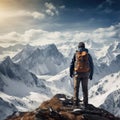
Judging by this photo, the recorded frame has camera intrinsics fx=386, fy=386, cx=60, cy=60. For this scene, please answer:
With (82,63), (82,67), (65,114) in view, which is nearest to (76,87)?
(82,67)

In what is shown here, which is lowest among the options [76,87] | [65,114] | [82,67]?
[65,114]

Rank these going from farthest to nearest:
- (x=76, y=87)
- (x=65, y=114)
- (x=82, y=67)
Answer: (x=76, y=87) → (x=82, y=67) → (x=65, y=114)

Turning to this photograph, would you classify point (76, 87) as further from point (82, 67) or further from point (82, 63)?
point (82, 63)

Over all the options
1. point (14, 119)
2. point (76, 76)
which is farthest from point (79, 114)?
point (14, 119)

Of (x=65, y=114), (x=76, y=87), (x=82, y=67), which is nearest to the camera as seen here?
(x=65, y=114)

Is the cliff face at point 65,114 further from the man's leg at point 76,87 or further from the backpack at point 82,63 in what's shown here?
the backpack at point 82,63

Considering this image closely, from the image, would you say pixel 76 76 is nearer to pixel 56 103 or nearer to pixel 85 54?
pixel 85 54

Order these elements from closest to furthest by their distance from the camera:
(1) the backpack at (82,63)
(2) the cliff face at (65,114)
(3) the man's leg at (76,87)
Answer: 1. (2) the cliff face at (65,114)
2. (1) the backpack at (82,63)
3. (3) the man's leg at (76,87)

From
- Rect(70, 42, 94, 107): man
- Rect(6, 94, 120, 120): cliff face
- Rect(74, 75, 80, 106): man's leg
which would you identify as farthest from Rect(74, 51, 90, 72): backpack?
Rect(6, 94, 120, 120): cliff face

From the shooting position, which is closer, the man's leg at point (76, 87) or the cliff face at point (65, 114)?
the cliff face at point (65, 114)

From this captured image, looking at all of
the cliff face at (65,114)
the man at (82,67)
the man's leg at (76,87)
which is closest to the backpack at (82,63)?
the man at (82,67)

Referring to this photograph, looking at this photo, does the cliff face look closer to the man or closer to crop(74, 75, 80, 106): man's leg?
crop(74, 75, 80, 106): man's leg

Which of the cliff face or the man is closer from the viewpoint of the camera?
the cliff face

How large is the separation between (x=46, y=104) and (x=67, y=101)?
7.34 feet
